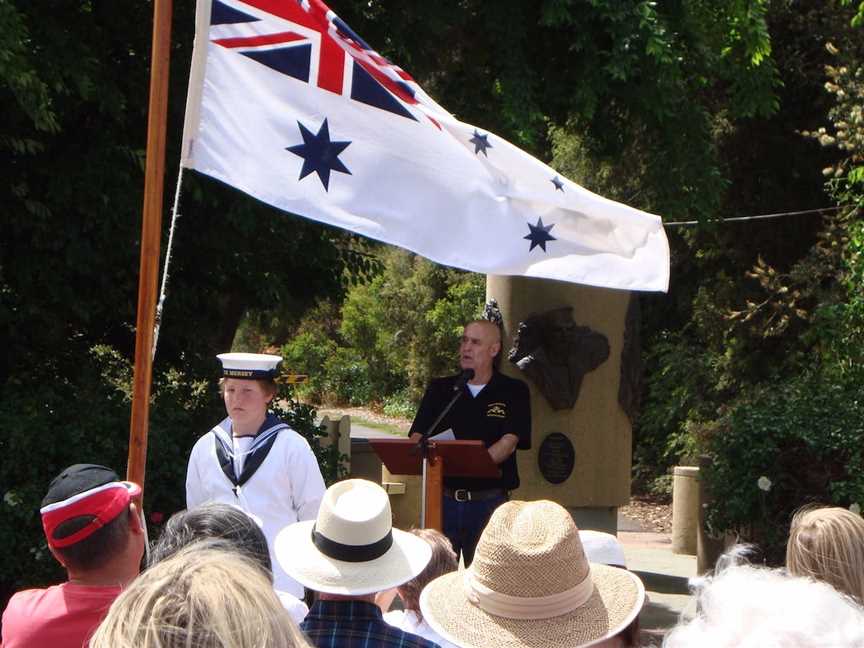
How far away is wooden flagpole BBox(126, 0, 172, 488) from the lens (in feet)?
14.2

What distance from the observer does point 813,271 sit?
1267 cm

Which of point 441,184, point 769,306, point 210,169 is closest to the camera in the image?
point 210,169

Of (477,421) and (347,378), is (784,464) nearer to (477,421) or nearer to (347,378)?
(477,421)

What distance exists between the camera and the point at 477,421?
647cm

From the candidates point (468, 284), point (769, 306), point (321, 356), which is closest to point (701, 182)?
point (769, 306)

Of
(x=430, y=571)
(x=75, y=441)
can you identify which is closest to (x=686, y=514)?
(x=75, y=441)

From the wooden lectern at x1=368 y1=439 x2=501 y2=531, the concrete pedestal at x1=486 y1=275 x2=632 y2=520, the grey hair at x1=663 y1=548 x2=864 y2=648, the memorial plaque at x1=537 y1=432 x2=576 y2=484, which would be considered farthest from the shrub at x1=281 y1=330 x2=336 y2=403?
the grey hair at x1=663 y1=548 x2=864 y2=648

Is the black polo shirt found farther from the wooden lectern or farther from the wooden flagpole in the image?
the wooden flagpole

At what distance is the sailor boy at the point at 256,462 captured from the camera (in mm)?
4984

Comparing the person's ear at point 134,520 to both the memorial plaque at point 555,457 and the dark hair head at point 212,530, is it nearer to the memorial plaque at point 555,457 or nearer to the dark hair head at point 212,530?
the dark hair head at point 212,530

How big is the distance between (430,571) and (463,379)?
2.58m

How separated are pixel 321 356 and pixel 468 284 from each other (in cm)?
955

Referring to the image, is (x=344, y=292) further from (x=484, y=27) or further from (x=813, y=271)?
(x=813, y=271)

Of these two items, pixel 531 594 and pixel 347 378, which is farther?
pixel 347 378
